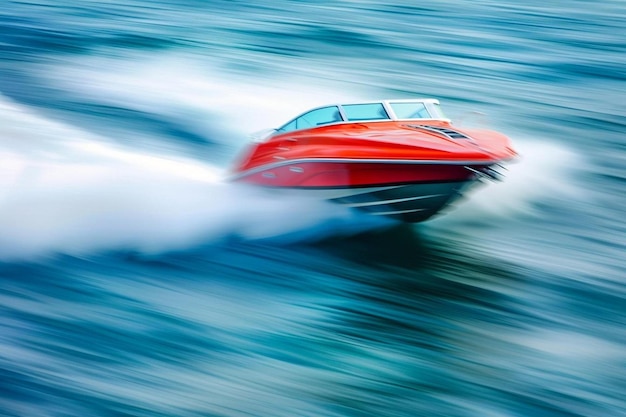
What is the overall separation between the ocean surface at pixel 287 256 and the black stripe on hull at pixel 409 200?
0.86 ft

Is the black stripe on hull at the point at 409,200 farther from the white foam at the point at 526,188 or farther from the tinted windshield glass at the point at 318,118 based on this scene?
the tinted windshield glass at the point at 318,118

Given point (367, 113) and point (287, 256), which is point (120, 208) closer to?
point (287, 256)

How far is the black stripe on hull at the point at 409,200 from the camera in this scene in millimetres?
9406

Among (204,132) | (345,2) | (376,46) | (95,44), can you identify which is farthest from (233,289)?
(345,2)

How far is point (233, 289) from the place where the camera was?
8719 millimetres

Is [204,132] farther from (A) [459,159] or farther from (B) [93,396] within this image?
(B) [93,396]

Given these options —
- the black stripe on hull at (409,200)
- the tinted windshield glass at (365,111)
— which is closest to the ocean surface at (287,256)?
the black stripe on hull at (409,200)

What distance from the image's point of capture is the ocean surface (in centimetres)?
695

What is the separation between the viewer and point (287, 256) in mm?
9523

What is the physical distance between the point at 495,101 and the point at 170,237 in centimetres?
845

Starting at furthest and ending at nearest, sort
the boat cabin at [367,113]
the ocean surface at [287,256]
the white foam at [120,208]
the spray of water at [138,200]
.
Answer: the boat cabin at [367,113] < the spray of water at [138,200] < the white foam at [120,208] < the ocean surface at [287,256]

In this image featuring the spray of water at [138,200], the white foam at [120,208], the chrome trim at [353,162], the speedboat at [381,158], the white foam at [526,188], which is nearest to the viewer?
the chrome trim at [353,162]

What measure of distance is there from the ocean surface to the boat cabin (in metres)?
1.16

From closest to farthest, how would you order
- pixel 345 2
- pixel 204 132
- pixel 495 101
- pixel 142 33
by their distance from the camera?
pixel 204 132, pixel 495 101, pixel 142 33, pixel 345 2
